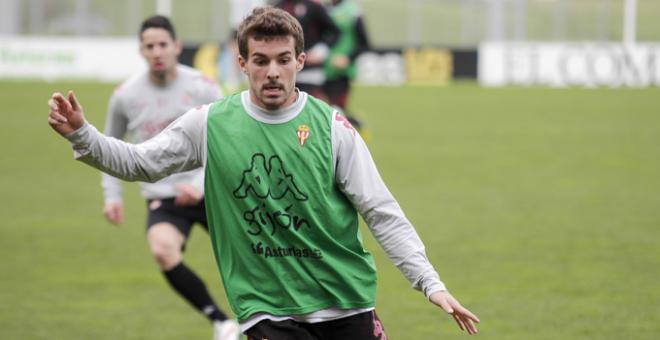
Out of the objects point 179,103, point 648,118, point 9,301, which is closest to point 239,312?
point 179,103

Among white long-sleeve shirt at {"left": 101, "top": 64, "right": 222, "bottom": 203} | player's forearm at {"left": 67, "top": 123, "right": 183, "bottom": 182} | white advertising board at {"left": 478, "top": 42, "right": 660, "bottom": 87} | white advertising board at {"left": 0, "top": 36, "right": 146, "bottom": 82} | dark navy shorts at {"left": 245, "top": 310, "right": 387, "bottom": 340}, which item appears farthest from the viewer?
white advertising board at {"left": 0, "top": 36, "right": 146, "bottom": 82}

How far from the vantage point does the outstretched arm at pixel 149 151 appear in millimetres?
4195

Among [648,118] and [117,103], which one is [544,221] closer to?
[117,103]

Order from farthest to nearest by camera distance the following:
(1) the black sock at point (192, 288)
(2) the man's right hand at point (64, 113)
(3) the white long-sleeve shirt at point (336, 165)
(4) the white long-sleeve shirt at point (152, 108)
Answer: (4) the white long-sleeve shirt at point (152, 108), (1) the black sock at point (192, 288), (3) the white long-sleeve shirt at point (336, 165), (2) the man's right hand at point (64, 113)

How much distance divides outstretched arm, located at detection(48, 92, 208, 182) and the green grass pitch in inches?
124

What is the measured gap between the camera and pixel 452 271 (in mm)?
9609

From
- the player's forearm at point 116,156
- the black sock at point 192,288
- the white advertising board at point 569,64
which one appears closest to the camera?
the player's forearm at point 116,156

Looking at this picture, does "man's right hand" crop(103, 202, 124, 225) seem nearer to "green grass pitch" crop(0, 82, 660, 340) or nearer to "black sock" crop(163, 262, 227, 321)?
"black sock" crop(163, 262, 227, 321)

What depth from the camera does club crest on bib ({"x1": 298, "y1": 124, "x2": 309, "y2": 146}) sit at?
4.34 metres

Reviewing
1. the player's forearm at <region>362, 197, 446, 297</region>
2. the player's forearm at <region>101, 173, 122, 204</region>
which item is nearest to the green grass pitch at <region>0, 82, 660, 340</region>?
the player's forearm at <region>101, 173, 122, 204</region>

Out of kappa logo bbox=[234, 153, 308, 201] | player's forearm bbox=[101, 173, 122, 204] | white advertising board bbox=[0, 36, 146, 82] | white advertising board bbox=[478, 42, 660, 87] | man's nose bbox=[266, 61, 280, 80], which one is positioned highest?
man's nose bbox=[266, 61, 280, 80]

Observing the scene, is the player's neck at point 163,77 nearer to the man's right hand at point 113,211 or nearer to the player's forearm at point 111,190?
the player's forearm at point 111,190

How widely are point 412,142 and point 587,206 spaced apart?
7351 millimetres

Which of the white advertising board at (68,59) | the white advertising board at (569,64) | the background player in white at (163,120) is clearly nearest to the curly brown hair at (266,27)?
the background player in white at (163,120)
